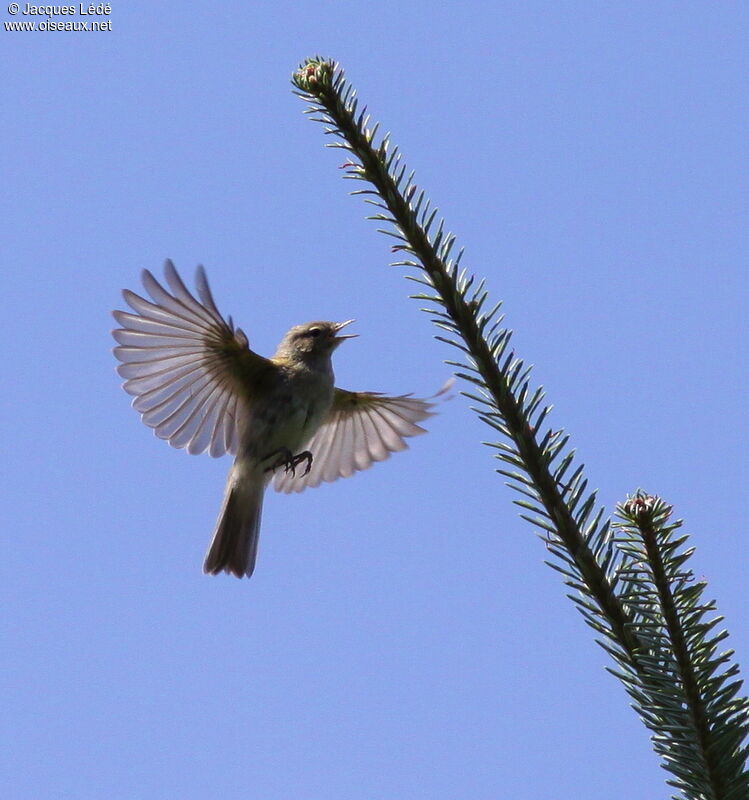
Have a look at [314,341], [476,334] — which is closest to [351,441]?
[314,341]

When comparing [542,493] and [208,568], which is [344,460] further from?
[542,493]

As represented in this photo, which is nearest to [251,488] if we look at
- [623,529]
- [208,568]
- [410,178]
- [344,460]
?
[208,568]

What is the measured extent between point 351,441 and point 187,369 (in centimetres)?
190

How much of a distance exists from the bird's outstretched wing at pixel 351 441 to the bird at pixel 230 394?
0.88 metres

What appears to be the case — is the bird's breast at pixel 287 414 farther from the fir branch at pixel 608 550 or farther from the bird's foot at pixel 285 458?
the fir branch at pixel 608 550

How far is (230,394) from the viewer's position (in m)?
7.45

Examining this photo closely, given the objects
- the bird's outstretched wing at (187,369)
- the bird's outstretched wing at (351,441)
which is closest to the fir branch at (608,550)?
the bird's outstretched wing at (187,369)

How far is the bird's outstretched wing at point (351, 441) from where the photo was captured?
8477 mm

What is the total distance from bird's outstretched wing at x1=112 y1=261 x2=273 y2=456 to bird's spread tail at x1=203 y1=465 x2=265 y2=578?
1.33 feet

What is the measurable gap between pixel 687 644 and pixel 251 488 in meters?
5.19

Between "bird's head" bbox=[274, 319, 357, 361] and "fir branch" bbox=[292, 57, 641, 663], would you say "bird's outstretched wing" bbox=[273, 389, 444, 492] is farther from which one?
"fir branch" bbox=[292, 57, 641, 663]

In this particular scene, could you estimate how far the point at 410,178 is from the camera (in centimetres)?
304

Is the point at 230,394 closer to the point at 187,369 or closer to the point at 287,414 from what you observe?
the point at 187,369

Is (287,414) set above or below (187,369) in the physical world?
below
